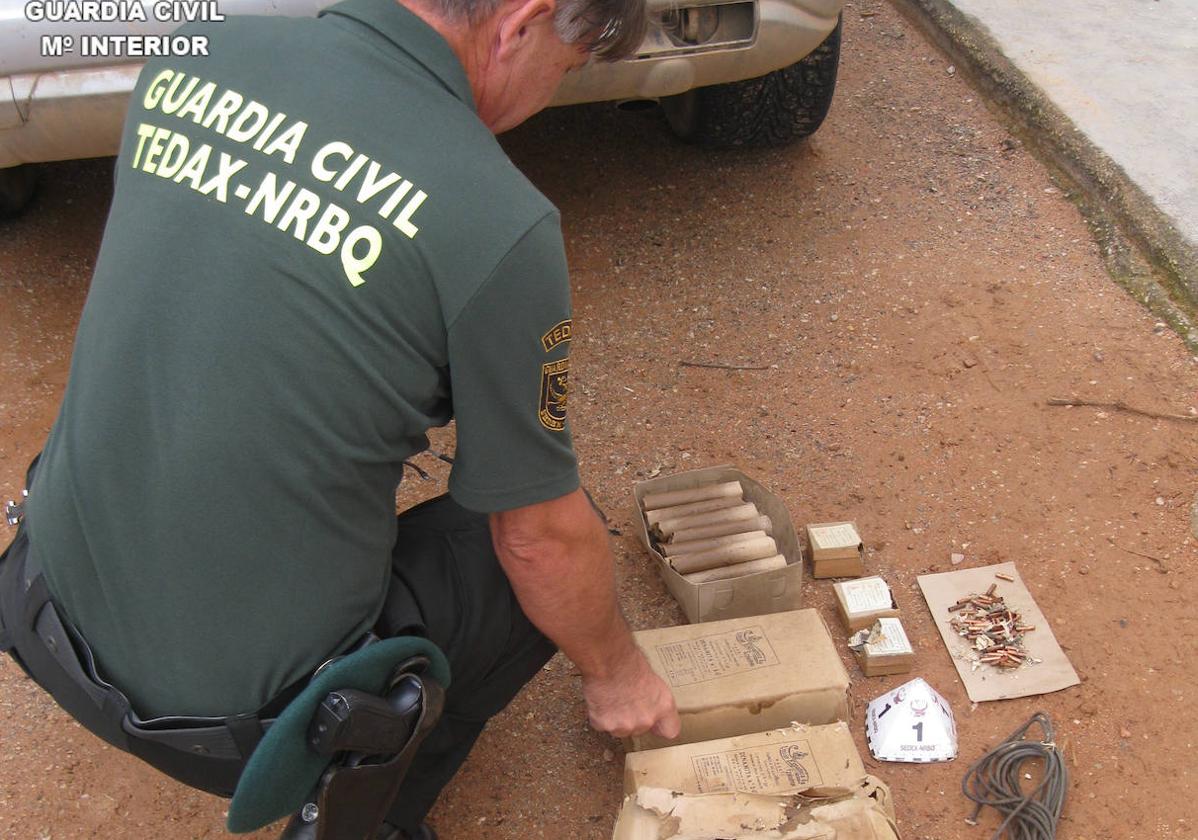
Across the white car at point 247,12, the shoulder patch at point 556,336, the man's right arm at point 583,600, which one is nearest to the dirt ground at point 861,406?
the white car at point 247,12

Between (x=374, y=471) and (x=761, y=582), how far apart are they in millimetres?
1127

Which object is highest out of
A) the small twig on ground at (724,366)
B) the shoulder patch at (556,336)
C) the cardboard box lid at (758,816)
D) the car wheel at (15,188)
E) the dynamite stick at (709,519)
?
the shoulder patch at (556,336)

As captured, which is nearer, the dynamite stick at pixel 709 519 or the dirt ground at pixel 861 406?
the dirt ground at pixel 861 406

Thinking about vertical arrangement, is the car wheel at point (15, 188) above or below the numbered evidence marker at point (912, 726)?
below

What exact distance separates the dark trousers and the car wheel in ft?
7.91

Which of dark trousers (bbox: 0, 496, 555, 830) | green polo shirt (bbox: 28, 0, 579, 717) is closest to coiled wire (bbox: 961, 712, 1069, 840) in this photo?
dark trousers (bbox: 0, 496, 555, 830)

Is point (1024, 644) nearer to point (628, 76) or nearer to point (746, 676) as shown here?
point (746, 676)

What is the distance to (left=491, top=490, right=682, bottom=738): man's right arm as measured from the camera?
1.60m

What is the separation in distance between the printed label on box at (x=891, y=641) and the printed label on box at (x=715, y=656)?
0.98ft

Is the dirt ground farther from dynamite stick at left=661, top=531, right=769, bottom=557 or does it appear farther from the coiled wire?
dynamite stick at left=661, top=531, right=769, bottom=557

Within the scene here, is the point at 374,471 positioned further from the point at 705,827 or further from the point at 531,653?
the point at 705,827

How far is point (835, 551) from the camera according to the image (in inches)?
101

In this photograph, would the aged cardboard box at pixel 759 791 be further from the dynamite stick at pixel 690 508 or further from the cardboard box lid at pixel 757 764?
the dynamite stick at pixel 690 508

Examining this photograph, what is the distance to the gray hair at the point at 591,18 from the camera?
4.86ft
